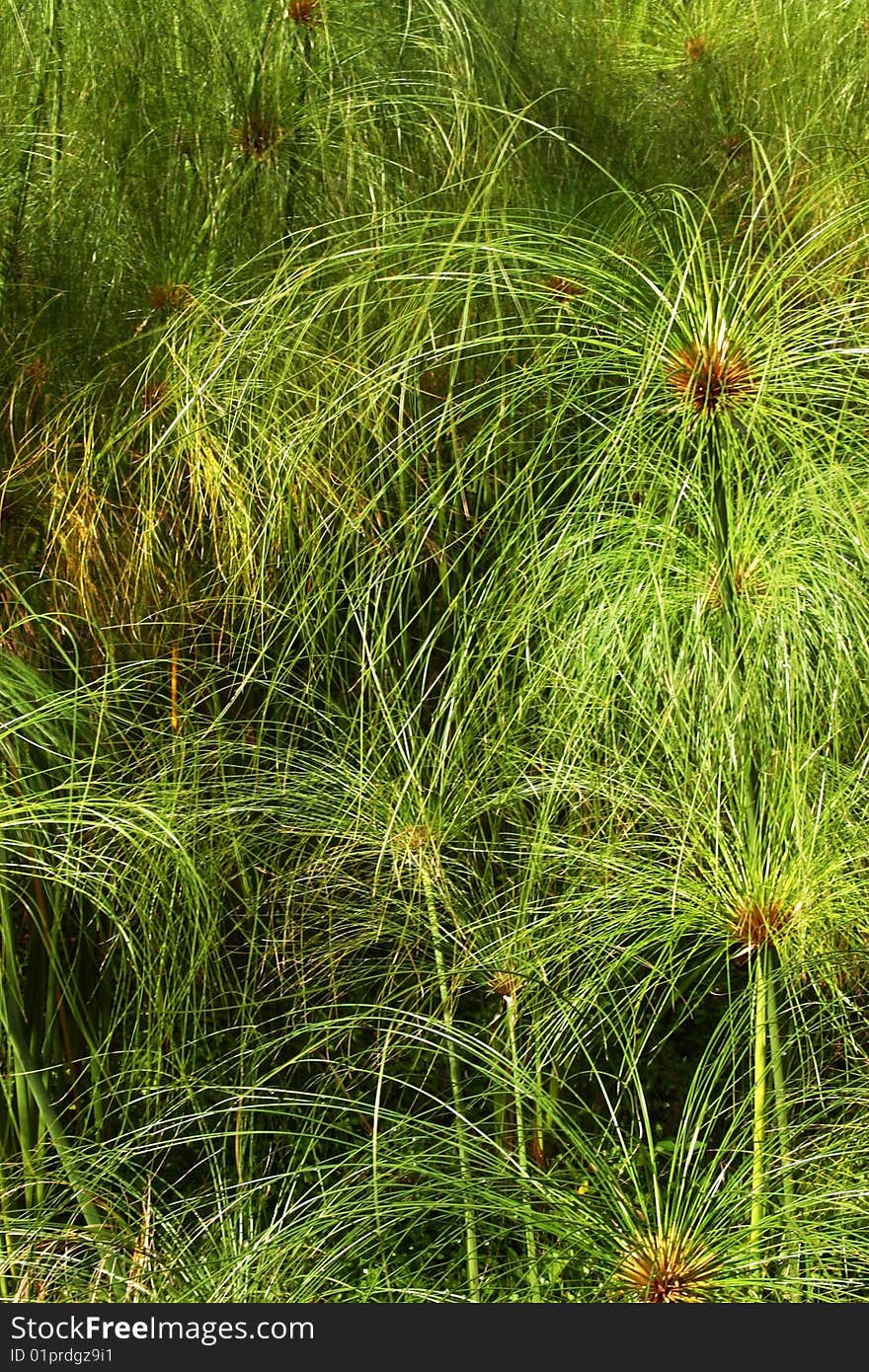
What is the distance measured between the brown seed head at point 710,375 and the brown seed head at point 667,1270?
0.85 metres

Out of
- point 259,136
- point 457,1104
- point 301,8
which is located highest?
point 301,8

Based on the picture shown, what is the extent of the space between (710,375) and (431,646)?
0.62m

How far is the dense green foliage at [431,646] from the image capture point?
1.47 metres

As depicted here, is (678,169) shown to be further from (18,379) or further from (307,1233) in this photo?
(307,1233)

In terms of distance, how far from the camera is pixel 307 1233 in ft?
4.77

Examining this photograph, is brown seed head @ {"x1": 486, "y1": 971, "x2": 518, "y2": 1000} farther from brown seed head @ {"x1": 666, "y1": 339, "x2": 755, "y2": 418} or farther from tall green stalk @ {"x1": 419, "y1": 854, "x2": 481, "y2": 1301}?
brown seed head @ {"x1": 666, "y1": 339, "x2": 755, "y2": 418}

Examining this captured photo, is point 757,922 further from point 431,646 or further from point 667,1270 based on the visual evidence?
point 431,646

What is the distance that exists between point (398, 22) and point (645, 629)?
1232mm

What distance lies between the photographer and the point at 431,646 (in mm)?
1854

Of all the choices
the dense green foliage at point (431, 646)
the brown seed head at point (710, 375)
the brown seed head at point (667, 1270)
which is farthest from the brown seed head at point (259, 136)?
the brown seed head at point (667, 1270)

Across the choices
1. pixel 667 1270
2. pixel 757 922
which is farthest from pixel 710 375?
pixel 667 1270

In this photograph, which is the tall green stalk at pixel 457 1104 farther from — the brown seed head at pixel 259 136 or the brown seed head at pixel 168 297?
the brown seed head at pixel 259 136
